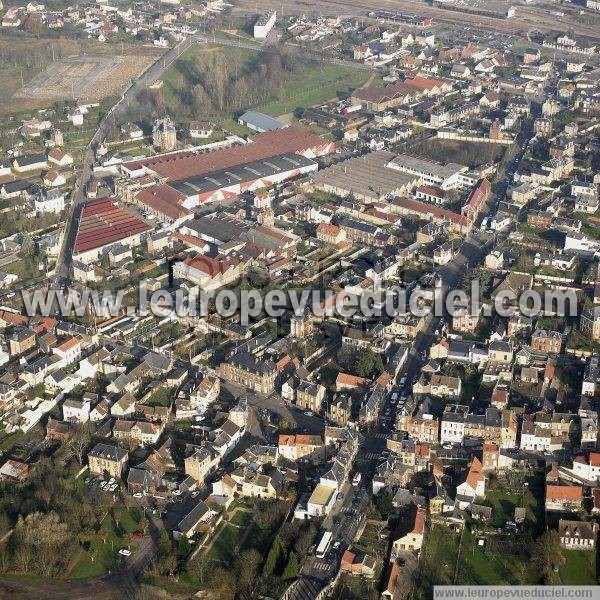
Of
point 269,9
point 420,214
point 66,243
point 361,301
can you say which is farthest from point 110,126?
point 269,9

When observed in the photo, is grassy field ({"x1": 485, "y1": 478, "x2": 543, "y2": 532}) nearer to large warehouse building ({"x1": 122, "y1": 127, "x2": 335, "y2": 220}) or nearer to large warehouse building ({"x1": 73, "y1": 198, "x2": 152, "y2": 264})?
large warehouse building ({"x1": 73, "y1": 198, "x2": 152, "y2": 264})

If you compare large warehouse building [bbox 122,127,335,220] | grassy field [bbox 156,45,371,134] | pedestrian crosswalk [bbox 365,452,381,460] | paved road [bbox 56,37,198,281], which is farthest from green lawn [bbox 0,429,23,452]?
grassy field [bbox 156,45,371,134]

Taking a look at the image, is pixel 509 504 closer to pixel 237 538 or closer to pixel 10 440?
pixel 237 538

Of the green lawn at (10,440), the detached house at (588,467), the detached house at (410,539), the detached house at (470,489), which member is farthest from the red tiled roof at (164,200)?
the detached house at (588,467)

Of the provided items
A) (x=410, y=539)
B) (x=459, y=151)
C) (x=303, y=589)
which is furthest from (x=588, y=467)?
(x=459, y=151)

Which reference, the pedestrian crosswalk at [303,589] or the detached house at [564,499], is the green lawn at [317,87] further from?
the pedestrian crosswalk at [303,589]

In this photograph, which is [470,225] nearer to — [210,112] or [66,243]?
[66,243]
